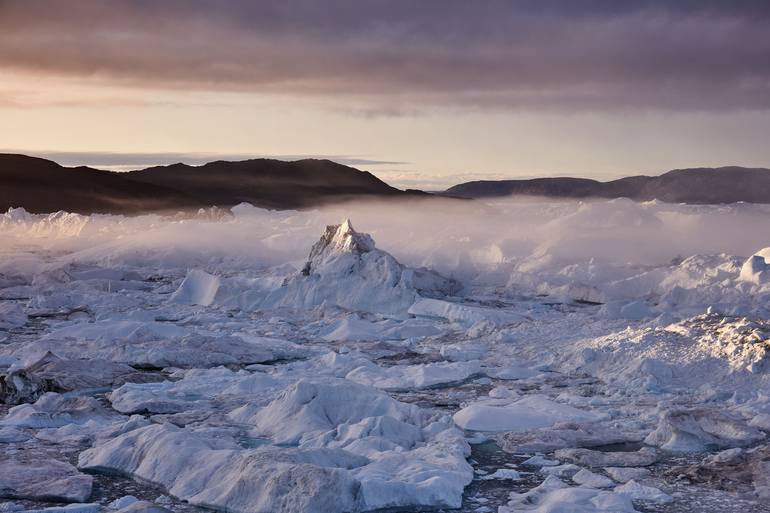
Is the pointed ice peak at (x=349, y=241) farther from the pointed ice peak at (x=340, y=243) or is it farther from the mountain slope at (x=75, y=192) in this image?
the mountain slope at (x=75, y=192)

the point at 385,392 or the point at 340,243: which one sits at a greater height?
the point at 340,243

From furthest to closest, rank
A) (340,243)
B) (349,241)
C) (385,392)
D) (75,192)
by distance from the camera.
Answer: (75,192), (340,243), (349,241), (385,392)

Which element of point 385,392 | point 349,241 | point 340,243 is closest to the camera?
point 385,392

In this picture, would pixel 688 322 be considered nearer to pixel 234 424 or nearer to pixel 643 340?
pixel 643 340

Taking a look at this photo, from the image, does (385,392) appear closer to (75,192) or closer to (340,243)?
(340,243)

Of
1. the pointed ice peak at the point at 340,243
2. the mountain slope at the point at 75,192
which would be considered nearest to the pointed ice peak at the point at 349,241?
the pointed ice peak at the point at 340,243

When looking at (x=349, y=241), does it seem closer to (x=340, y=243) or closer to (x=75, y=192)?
(x=340, y=243)

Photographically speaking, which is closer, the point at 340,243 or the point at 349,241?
the point at 349,241

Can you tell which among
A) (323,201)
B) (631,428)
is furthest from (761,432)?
(323,201)

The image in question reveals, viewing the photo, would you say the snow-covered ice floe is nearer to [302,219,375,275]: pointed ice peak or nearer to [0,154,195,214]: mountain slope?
[302,219,375,275]: pointed ice peak

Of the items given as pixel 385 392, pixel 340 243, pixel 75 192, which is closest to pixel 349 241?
pixel 340 243
